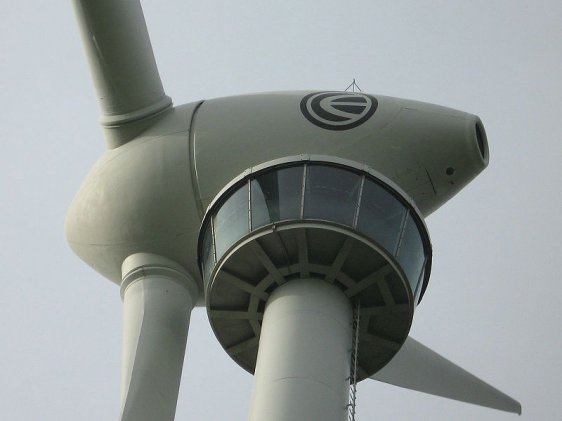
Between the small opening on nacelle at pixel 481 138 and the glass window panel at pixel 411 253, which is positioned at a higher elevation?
the small opening on nacelle at pixel 481 138

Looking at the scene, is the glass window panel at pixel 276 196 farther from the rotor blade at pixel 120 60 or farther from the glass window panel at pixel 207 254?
the rotor blade at pixel 120 60

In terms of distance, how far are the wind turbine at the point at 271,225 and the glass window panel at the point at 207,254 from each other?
0.05 m

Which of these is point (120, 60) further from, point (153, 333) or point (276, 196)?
point (153, 333)

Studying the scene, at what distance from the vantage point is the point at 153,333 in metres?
28.6

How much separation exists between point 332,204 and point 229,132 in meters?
4.05

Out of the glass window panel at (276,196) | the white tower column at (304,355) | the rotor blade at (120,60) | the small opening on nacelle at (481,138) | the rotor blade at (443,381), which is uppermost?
the rotor blade at (120,60)

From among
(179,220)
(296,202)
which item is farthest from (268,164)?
(179,220)

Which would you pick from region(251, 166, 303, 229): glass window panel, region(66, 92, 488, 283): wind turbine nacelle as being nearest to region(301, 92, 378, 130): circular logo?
region(66, 92, 488, 283): wind turbine nacelle

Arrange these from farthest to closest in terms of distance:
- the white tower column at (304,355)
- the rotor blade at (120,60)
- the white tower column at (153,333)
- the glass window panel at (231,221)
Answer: the rotor blade at (120,60) → the white tower column at (153,333) → the glass window panel at (231,221) → the white tower column at (304,355)

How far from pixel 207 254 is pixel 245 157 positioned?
277 centimetres

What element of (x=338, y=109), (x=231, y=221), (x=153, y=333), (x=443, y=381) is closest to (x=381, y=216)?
(x=231, y=221)

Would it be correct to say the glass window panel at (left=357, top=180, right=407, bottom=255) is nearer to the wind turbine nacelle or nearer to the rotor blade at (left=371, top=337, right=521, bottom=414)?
the wind turbine nacelle

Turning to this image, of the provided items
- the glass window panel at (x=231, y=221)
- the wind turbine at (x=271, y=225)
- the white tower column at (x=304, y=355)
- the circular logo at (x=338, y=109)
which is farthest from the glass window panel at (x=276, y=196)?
the circular logo at (x=338, y=109)

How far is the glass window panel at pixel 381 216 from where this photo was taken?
26953 millimetres
